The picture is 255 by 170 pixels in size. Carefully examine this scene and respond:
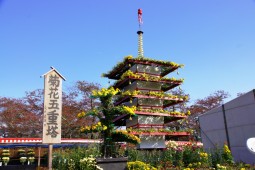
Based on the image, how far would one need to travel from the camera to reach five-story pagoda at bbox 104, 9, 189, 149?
851 inches

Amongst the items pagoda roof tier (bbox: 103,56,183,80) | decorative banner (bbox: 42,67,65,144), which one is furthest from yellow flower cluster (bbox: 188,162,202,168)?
pagoda roof tier (bbox: 103,56,183,80)

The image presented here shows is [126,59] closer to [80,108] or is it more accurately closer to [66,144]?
[66,144]

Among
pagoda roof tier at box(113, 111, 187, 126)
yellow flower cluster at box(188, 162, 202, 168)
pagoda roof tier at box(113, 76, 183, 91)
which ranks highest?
pagoda roof tier at box(113, 76, 183, 91)

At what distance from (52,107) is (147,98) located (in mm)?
13053

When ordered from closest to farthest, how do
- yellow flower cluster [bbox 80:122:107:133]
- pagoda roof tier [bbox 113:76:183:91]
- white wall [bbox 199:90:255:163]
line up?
yellow flower cluster [bbox 80:122:107:133] → white wall [bbox 199:90:255:163] → pagoda roof tier [bbox 113:76:183:91]

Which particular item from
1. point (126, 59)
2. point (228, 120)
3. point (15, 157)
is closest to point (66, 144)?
point (15, 157)

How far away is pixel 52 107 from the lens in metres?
10.8

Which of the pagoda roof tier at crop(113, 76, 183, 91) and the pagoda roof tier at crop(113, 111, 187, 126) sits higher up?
the pagoda roof tier at crop(113, 76, 183, 91)

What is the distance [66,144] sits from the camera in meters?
27.6

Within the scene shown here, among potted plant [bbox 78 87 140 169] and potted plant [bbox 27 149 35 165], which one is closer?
potted plant [bbox 78 87 140 169]

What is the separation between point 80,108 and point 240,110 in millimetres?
28618

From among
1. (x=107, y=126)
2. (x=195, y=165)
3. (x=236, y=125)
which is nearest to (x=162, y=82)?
(x=236, y=125)

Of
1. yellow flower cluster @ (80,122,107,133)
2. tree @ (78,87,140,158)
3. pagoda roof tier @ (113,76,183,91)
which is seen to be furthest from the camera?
pagoda roof tier @ (113,76,183,91)

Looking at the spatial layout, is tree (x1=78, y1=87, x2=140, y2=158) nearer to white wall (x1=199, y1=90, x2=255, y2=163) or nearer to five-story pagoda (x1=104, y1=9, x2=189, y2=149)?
five-story pagoda (x1=104, y1=9, x2=189, y2=149)
